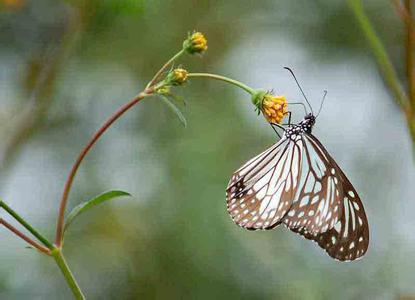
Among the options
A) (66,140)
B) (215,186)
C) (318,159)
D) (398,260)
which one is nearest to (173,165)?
(215,186)

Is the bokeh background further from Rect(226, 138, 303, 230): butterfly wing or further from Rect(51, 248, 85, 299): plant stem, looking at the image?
Rect(51, 248, 85, 299): plant stem

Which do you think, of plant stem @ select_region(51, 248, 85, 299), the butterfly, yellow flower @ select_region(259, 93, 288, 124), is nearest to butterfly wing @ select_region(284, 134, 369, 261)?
the butterfly

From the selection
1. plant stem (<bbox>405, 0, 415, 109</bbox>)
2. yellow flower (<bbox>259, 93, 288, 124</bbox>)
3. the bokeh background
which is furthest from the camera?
the bokeh background

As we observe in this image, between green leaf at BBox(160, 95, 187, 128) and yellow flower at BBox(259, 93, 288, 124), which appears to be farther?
yellow flower at BBox(259, 93, 288, 124)

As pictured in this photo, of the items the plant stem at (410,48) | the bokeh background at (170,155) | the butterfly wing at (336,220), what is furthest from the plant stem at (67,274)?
the bokeh background at (170,155)

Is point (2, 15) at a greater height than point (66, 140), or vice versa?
point (2, 15)

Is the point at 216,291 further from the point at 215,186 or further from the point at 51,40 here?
the point at 51,40

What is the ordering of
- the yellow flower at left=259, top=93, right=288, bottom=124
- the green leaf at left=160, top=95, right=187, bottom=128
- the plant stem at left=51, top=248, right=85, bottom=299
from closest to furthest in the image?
the plant stem at left=51, top=248, right=85, bottom=299
the green leaf at left=160, top=95, right=187, bottom=128
the yellow flower at left=259, top=93, right=288, bottom=124
